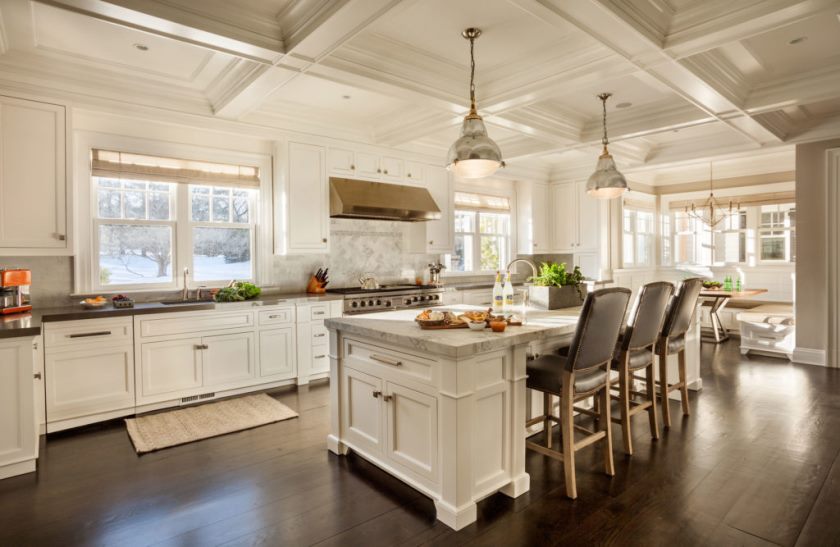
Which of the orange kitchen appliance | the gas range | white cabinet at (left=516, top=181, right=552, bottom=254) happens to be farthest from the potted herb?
white cabinet at (left=516, top=181, right=552, bottom=254)

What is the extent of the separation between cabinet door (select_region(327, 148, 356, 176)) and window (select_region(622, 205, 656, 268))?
4857 mm

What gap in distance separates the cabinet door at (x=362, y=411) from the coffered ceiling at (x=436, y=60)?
2008 mm

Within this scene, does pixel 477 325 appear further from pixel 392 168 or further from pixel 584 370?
pixel 392 168

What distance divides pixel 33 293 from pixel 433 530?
369 cm

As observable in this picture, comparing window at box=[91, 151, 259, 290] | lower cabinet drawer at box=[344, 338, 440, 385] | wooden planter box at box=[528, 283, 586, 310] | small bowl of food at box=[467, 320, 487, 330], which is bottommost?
lower cabinet drawer at box=[344, 338, 440, 385]

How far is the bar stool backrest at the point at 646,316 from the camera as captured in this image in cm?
301

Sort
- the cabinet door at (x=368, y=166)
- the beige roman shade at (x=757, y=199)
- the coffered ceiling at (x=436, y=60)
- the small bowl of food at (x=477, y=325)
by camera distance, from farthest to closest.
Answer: the beige roman shade at (x=757, y=199)
the cabinet door at (x=368, y=166)
the coffered ceiling at (x=436, y=60)
the small bowl of food at (x=477, y=325)

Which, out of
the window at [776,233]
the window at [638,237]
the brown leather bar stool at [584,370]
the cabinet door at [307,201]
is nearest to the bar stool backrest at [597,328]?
the brown leather bar stool at [584,370]

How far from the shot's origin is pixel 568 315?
324cm

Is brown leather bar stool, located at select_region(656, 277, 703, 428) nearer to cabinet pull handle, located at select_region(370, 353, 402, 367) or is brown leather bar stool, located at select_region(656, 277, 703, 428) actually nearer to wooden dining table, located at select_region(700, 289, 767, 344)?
cabinet pull handle, located at select_region(370, 353, 402, 367)

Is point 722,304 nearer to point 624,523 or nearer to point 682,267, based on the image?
point 682,267

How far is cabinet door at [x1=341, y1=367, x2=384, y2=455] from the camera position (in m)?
2.74

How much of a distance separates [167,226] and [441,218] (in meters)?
3.14

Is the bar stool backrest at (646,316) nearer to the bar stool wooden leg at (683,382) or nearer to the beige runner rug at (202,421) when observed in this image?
the bar stool wooden leg at (683,382)
